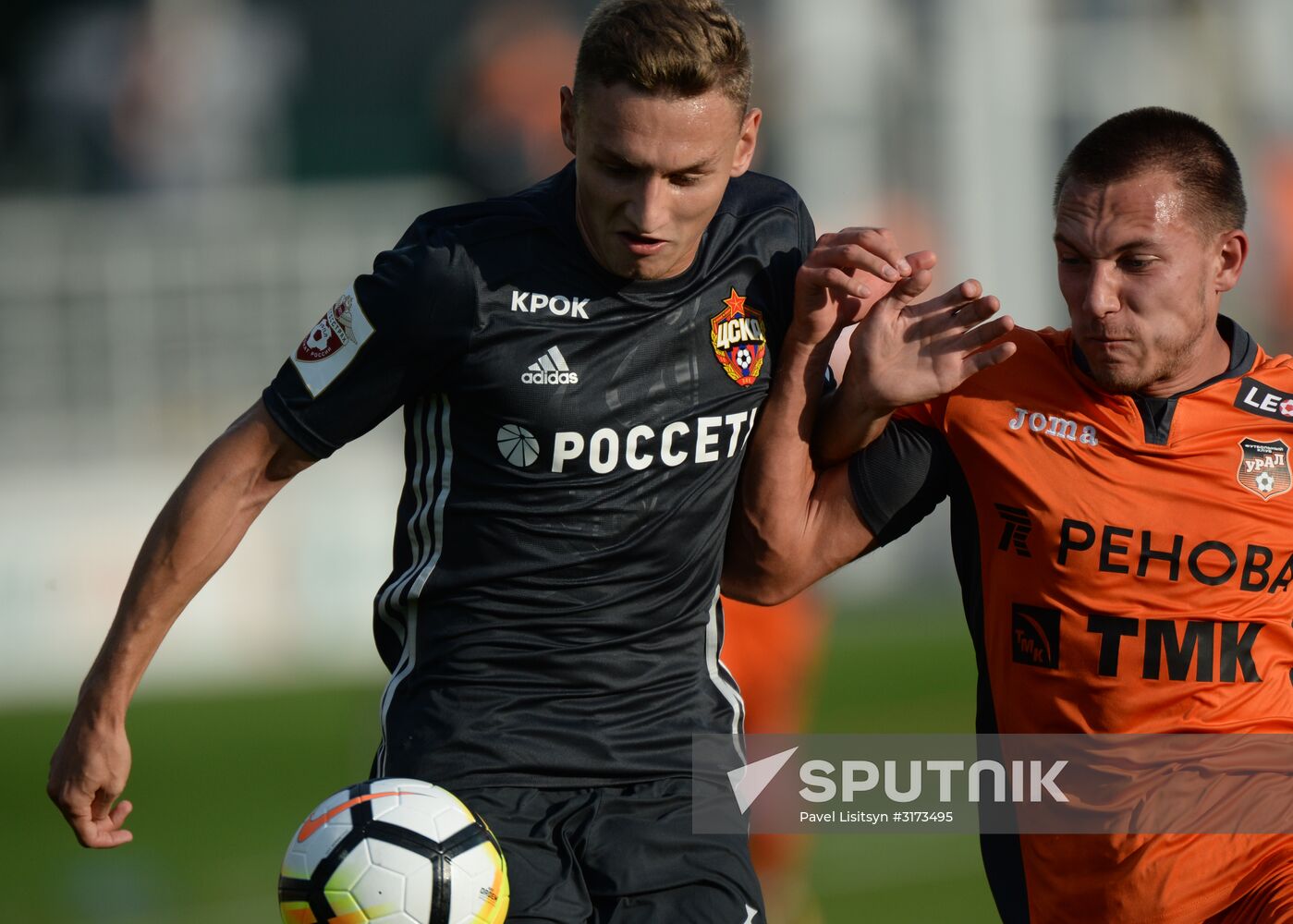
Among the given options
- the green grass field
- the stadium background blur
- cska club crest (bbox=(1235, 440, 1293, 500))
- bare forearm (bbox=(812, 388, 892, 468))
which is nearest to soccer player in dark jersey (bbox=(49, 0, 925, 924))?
bare forearm (bbox=(812, 388, 892, 468))

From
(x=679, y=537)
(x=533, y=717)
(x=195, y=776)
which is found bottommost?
(x=195, y=776)

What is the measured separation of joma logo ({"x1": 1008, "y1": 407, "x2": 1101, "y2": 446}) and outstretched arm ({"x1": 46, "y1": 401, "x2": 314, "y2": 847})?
1.84 metres

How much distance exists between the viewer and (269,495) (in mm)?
4559

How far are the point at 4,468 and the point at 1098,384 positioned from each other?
12804mm

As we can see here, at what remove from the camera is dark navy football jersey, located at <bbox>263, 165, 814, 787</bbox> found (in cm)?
441

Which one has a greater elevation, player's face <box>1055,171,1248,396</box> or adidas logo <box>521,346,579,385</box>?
player's face <box>1055,171,1248,396</box>

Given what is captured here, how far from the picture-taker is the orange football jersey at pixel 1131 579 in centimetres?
462

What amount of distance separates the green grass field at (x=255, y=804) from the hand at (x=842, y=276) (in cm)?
499

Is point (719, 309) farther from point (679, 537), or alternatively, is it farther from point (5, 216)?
point (5, 216)

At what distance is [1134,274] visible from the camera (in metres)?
4.63

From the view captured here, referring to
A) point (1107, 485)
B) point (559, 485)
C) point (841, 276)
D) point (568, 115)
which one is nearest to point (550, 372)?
point (559, 485)

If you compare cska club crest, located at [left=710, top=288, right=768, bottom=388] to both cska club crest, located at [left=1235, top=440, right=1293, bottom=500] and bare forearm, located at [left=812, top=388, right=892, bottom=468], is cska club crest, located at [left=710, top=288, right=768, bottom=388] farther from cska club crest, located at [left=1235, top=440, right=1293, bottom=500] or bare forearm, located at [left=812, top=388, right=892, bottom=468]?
cska club crest, located at [left=1235, top=440, right=1293, bottom=500]

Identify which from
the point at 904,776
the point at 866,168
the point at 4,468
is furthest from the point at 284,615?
the point at 904,776

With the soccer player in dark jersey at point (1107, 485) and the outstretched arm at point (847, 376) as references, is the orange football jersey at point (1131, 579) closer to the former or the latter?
the soccer player in dark jersey at point (1107, 485)
